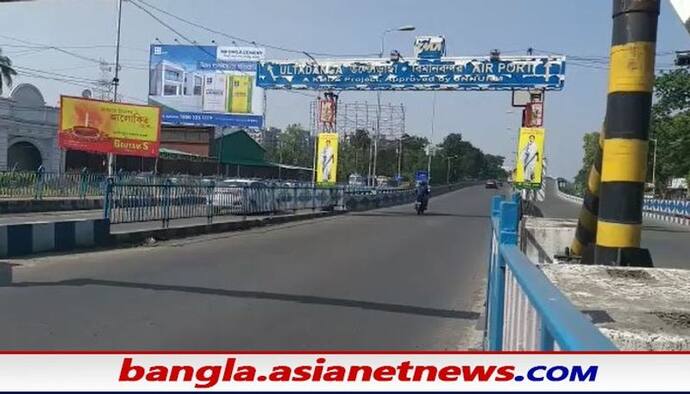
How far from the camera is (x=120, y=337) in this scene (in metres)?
5.47

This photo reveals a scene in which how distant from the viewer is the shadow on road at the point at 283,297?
24.2 ft

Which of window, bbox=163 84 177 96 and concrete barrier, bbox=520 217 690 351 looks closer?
concrete barrier, bbox=520 217 690 351

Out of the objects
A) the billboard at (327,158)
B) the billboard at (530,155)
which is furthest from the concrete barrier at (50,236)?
the billboard at (327,158)

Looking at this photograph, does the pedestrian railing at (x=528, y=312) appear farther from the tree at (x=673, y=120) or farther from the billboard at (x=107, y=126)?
the tree at (x=673, y=120)

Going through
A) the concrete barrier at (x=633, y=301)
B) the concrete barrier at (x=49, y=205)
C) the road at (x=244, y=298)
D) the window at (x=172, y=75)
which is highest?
the window at (x=172, y=75)

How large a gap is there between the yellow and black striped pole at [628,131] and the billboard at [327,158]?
2259 centimetres

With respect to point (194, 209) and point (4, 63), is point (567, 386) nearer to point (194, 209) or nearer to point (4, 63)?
point (194, 209)

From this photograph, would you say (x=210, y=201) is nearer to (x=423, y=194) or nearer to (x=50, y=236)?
(x=50, y=236)

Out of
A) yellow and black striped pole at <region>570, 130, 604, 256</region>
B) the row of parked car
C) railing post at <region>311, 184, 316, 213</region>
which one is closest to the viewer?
yellow and black striped pole at <region>570, 130, 604, 256</region>

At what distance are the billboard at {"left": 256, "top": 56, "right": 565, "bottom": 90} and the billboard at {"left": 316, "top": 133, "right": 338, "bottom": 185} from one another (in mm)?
2045

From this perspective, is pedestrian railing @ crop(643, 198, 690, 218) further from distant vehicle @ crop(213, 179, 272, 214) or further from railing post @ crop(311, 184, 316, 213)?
distant vehicle @ crop(213, 179, 272, 214)

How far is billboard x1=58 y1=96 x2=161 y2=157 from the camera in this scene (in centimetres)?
1877

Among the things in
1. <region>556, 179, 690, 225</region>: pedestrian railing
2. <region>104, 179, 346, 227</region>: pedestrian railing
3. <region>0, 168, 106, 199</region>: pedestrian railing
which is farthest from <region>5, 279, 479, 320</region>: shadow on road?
<region>556, 179, 690, 225</region>: pedestrian railing

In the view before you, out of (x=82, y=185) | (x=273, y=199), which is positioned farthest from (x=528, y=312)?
(x=82, y=185)
